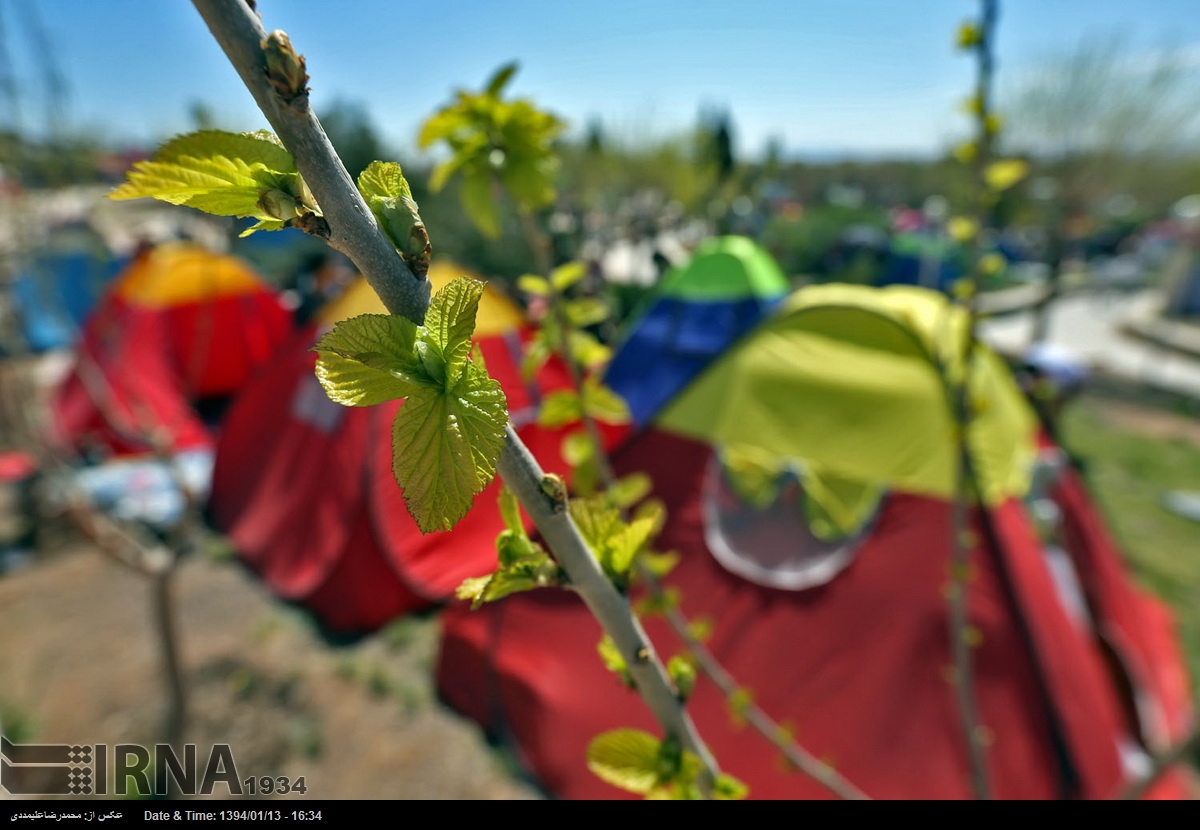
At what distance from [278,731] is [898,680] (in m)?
2.94

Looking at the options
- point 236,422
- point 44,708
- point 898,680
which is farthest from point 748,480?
point 236,422

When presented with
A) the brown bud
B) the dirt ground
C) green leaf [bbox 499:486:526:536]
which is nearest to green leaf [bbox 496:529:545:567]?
green leaf [bbox 499:486:526:536]

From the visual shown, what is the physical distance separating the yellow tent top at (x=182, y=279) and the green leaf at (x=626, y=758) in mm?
6601

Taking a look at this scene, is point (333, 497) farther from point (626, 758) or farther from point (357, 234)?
point (357, 234)

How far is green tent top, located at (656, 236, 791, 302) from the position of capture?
4773 millimetres

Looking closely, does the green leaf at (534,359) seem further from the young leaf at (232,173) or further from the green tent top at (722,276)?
the green tent top at (722,276)

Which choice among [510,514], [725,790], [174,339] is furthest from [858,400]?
[174,339]

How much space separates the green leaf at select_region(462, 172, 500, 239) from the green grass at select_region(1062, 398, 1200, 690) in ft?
13.6

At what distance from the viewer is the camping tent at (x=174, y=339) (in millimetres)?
5496

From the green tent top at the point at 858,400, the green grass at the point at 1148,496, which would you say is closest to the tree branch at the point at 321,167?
the green tent top at the point at 858,400

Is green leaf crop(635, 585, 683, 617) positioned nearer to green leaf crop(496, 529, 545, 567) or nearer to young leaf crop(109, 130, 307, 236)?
green leaf crop(496, 529, 545, 567)

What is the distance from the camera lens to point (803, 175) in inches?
1325
